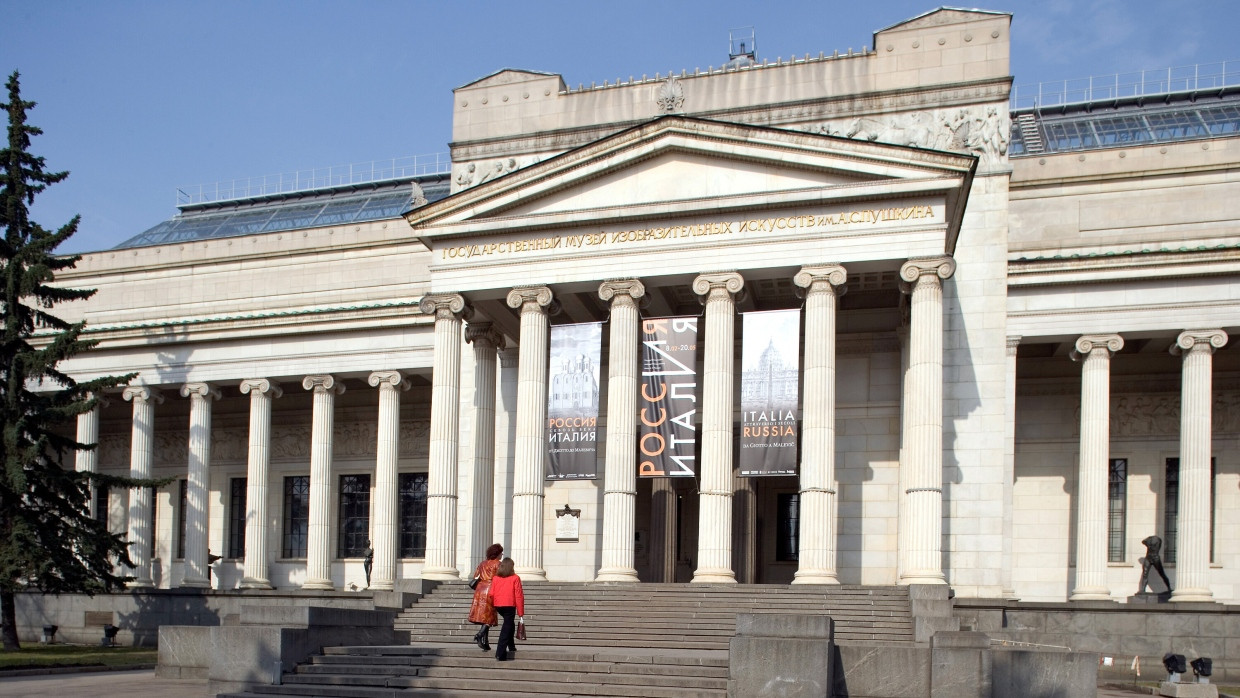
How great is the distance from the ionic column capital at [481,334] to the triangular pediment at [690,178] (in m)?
3.01

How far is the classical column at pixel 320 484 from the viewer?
41656mm

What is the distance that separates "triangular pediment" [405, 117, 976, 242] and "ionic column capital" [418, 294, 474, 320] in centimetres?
169

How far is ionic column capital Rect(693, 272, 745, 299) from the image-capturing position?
31.5 metres

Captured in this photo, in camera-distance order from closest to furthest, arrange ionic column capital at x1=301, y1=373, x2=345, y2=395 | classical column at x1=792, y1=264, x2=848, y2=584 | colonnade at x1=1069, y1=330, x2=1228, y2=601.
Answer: classical column at x1=792, y1=264, x2=848, y2=584, colonnade at x1=1069, y1=330, x2=1228, y2=601, ionic column capital at x1=301, y1=373, x2=345, y2=395

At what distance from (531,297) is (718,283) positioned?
5.09 metres

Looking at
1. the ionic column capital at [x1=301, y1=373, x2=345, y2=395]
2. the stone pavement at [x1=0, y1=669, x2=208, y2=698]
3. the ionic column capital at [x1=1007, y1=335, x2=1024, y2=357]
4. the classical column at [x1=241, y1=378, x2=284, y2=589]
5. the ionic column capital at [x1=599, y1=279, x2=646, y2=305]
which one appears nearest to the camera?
the stone pavement at [x1=0, y1=669, x2=208, y2=698]

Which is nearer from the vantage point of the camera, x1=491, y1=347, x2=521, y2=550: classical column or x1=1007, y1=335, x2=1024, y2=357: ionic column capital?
x1=1007, y1=335, x2=1024, y2=357: ionic column capital

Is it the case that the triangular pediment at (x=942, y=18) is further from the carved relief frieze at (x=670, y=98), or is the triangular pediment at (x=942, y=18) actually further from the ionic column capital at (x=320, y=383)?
the ionic column capital at (x=320, y=383)

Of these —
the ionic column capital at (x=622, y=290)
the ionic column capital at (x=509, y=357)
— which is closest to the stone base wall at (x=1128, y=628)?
the ionic column capital at (x=622, y=290)

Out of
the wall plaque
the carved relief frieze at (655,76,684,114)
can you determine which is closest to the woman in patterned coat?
the wall plaque

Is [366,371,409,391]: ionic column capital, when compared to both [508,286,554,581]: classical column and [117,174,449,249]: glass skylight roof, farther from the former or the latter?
[117,174,449,249]: glass skylight roof

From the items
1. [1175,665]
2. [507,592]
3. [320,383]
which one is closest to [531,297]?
[320,383]

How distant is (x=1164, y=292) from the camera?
34469 millimetres

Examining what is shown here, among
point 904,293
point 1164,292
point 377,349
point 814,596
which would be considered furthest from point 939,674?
point 377,349
